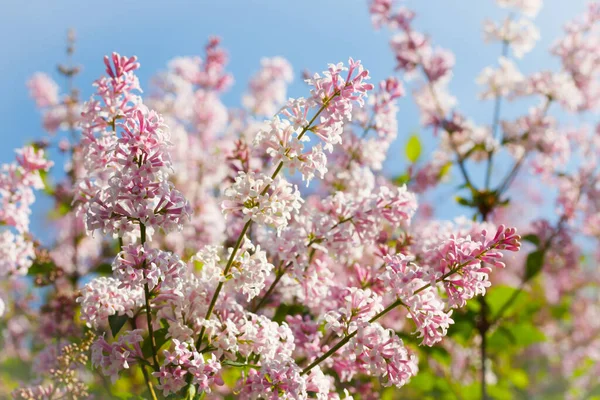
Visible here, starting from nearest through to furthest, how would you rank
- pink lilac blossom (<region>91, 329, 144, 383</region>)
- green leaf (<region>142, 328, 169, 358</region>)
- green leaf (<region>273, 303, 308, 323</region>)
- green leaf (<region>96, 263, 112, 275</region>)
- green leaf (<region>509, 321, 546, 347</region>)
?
pink lilac blossom (<region>91, 329, 144, 383</region>)
green leaf (<region>142, 328, 169, 358</region>)
green leaf (<region>273, 303, 308, 323</region>)
green leaf (<region>96, 263, 112, 275</region>)
green leaf (<region>509, 321, 546, 347</region>)

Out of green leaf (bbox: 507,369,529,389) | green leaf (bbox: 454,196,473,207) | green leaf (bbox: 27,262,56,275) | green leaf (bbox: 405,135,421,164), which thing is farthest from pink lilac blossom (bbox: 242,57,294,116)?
green leaf (bbox: 507,369,529,389)

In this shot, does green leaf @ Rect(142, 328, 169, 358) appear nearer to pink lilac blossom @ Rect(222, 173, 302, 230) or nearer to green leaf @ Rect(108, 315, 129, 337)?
green leaf @ Rect(108, 315, 129, 337)

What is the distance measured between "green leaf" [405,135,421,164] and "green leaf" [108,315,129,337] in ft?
8.14

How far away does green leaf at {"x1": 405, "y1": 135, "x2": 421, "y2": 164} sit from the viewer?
3.73 m

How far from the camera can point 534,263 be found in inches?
124

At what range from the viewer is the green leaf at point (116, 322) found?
5.16ft

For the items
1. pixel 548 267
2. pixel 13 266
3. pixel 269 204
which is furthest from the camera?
pixel 548 267

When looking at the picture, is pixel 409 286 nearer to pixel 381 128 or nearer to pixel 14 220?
pixel 381 128

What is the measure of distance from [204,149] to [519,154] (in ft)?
6.59

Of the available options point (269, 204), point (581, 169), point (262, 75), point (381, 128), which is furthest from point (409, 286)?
point (262, 75)

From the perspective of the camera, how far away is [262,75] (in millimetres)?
4160

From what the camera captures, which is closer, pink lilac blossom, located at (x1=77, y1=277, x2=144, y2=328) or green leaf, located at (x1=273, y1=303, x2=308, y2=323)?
pink lilac blossom, located at (x1=77, y1=277, x2=144, y2=328)

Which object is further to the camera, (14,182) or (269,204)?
(14,182)

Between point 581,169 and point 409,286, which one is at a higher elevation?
point 581,169
